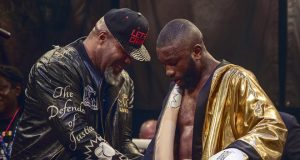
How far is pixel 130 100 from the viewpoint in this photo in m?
7.66

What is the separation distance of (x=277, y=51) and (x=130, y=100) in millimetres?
1942

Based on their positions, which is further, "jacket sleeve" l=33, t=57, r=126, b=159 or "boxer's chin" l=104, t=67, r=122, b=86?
"boxer's chin" l=104, t=67, r=122, b=86

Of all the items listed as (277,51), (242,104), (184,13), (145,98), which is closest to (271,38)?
(277,51)

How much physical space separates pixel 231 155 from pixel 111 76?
1936mm

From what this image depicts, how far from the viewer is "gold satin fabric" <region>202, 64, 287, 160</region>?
5.83 metres

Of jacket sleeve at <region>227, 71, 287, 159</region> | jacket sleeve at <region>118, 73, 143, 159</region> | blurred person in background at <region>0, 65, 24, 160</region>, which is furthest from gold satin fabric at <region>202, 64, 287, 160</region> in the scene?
blurred person in background at <region>0, 65, 24, 160</region>

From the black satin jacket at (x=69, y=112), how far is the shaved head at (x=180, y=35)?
0.94 metres

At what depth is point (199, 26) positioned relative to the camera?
9.09 meters

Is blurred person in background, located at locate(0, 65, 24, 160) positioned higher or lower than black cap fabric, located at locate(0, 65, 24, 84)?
lower

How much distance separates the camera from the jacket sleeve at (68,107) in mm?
6805

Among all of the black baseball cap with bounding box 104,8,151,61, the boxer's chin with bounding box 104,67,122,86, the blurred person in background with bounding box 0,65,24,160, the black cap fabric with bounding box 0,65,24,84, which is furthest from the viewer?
the black cap fabric with bounding box 0,65,24,84

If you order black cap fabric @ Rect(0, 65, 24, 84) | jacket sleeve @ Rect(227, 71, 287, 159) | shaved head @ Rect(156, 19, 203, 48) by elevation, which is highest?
shaved head @ Rect(156, 19, 203, 48)

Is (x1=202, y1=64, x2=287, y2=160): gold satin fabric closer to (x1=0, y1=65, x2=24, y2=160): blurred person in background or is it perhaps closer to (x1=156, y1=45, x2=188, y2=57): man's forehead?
(x1=156, y1=45, x2=188, y2=57): man's forehead

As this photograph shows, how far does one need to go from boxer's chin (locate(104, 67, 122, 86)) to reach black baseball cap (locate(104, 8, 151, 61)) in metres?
0.26
